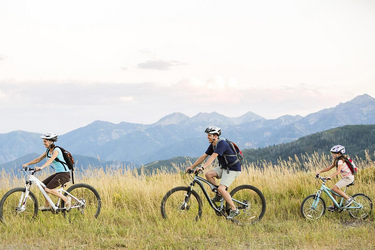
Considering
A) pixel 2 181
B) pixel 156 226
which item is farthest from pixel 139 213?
pixel 2 181

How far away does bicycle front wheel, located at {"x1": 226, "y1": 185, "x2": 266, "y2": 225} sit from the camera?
856cm

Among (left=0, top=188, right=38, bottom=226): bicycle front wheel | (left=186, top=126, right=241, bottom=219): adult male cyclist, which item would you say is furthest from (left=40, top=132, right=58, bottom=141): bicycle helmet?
(left=186, top=126, right=241, bottom=219): adult male cyclist

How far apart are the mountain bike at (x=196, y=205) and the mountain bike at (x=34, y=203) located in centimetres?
209

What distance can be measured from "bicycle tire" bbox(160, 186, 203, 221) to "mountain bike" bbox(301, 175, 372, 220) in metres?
2.91

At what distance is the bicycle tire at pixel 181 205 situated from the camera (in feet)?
27.1

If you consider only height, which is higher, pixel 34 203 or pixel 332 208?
pixel 34 203

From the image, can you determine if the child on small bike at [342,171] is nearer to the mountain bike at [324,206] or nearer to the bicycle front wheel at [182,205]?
the mountain bike at [324,206]

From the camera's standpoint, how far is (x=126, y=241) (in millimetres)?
7039

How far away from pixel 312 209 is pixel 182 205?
3.55 meters

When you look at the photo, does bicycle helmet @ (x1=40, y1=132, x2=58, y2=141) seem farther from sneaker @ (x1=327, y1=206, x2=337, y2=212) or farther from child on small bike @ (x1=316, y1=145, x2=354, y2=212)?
sneaker @ (x1=327, y1=206, x2=337, y2=212)

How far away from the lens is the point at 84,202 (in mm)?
8938

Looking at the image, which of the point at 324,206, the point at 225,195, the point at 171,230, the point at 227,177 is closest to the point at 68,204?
the point at 171,230

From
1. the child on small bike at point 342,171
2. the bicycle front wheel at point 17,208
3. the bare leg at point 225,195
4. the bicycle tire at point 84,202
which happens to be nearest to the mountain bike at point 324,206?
the child on small bike at point 342,171

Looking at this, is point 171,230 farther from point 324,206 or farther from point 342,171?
point 342,171
